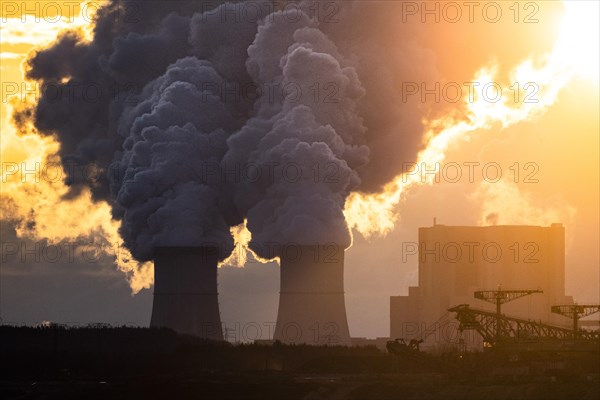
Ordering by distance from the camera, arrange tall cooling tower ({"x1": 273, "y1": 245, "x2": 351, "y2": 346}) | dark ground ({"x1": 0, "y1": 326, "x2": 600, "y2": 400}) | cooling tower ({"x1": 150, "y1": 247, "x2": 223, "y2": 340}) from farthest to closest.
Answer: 1. cooling tower ({"x1": 150, "y1": 247, "x2": 223, "y2": 340})
2. tall cooling tower ({"x1": 273, "y1": 245, "x2": 351, "y2": 346})
3. dark ground ({"x1": 0, "y1": 326, "x2": 600, "y2": 400})

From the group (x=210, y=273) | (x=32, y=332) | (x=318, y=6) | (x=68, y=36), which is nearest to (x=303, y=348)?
(x=210, y=273)

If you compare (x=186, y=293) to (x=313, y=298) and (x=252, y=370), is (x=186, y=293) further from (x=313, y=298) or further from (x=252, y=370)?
(x=252, y=370)

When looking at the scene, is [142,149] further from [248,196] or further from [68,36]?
[68,36]

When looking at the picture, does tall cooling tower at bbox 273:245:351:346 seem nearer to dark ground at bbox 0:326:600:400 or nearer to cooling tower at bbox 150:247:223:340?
dark ground at bbox 0:326:600:400

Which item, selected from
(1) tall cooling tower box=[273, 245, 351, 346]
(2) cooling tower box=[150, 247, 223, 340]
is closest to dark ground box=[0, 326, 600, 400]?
(1) tall cooling tower box=[273, 245, 351, 346]

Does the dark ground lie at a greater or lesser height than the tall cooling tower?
lesser

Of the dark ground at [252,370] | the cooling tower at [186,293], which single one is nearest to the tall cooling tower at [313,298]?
the dark ground at [252,370]

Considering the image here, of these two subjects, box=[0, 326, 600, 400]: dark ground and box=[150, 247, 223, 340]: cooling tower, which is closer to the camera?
box=[0, 326, 600, 400]: dark ground

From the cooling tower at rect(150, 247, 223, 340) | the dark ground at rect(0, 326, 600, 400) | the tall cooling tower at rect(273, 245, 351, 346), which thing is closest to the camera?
the dark ground at rect(0, 326, 600, 400)
